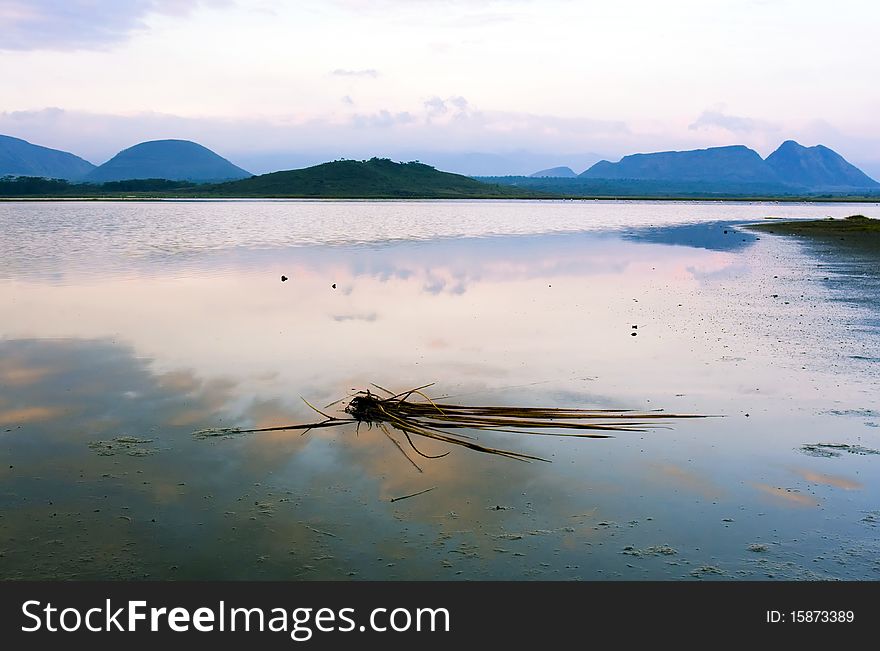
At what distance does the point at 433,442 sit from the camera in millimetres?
11297

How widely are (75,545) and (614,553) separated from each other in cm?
557

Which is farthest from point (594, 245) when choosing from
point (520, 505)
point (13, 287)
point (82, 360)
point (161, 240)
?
point (520, 505)

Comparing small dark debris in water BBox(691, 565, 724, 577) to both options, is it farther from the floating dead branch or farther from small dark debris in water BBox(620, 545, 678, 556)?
the floating dead branch

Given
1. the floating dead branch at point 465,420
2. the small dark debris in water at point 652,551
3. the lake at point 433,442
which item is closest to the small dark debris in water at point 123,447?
the lake at point 433,442

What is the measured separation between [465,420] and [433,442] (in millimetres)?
1003

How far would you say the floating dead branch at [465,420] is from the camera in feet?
38.2

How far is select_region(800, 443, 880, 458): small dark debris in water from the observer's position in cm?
1077

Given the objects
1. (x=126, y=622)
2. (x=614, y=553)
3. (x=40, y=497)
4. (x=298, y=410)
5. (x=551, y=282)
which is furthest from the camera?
(x=551, y=282)

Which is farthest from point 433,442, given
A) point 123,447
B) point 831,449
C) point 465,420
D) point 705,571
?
point 831,449

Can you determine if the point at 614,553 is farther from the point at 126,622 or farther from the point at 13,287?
the point at 13,287

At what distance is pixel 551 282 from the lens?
30.6m

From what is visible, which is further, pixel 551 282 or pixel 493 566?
pixel 551 282

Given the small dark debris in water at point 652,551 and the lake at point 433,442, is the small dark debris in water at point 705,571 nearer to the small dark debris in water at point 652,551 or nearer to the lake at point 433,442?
the lake at point 433,442

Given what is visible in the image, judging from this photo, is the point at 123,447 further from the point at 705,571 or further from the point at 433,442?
the point at 705,571
